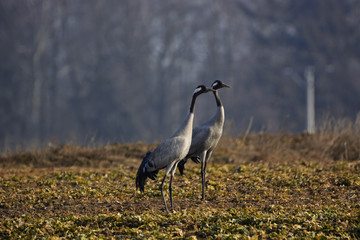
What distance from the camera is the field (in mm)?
6059

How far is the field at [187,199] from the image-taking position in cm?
606

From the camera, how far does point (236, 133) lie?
15.0 metres

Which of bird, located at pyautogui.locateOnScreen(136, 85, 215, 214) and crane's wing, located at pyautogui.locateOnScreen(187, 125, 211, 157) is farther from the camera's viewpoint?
crane's wing, located at pyautogui.locateOnScreen(187, 125, 211, 157)

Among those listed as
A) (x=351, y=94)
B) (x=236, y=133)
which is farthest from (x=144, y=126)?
(x=236, y=133)

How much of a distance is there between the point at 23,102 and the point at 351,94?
2907cm

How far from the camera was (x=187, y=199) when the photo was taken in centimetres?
796

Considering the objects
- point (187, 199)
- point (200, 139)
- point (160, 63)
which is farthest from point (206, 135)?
point (160, 63)

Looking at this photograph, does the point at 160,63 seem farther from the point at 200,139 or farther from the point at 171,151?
the point at 171,151

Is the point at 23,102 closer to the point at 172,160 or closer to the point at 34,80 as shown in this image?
the point at 34,80

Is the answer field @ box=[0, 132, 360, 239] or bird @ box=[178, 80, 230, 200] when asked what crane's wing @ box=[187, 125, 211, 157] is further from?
field @ box=[0, 132, 360, 239]

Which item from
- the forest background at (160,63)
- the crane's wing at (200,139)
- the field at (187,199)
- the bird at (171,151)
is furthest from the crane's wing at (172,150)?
the forest background at (160,63)

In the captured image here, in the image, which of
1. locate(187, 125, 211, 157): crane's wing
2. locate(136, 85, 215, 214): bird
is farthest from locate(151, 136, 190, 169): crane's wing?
locate(187, 125, 211, 157): crane's wing

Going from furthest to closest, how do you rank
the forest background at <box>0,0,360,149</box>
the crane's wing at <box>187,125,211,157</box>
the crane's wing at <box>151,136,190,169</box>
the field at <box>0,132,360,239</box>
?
the forest background at <box>0,0,360,149</box> < the crane's wing at <box>187,125,211,157</box> < the crane's wing at <box>151,136,190,169</box> < the field at <box>0,132,360,239</box>

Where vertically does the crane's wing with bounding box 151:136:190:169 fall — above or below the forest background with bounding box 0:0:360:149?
below
